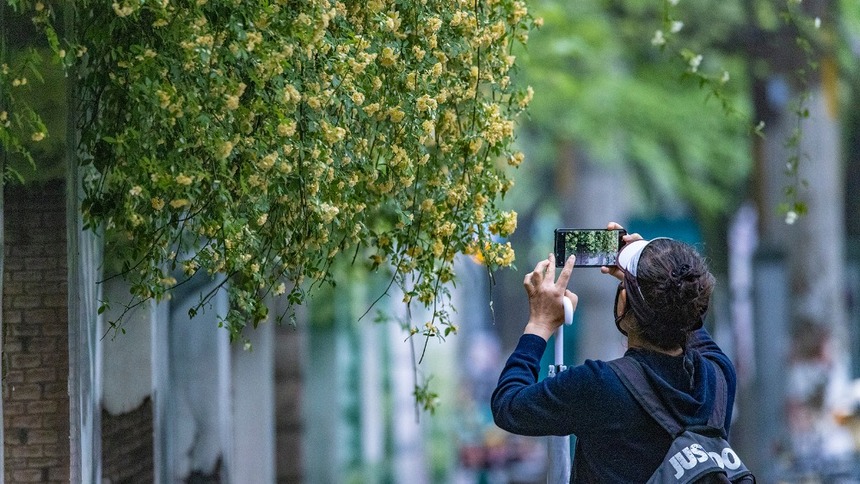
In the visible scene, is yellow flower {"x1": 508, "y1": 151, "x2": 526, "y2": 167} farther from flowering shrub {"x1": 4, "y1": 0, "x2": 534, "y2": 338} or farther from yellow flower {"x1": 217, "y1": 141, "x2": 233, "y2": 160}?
yellow flower {"x1": 217, "y1": 141, "x2": 233, "y2": 160}

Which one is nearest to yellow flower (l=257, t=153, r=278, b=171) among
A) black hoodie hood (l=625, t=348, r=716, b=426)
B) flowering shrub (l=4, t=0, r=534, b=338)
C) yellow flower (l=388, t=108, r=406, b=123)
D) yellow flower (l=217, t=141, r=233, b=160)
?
flowering shrub (l=4, t=0, r=534, b=338)

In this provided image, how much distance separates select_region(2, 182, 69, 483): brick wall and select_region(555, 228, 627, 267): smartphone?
4.64ft

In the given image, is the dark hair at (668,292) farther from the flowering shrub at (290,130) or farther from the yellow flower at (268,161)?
the yellow flower at (268,161)

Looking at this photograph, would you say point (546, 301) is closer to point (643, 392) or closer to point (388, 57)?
Result: point (643, 392)

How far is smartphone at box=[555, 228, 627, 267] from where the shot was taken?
3.63 meters

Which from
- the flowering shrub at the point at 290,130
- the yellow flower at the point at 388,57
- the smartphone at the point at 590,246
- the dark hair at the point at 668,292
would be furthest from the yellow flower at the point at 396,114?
the dark hair at the point at 668,292

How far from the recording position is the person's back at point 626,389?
3.24 metres

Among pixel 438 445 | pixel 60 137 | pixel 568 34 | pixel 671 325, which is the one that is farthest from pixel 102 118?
pixel 438 445

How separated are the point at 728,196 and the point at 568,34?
5.57m

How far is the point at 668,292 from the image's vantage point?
3.29 meters

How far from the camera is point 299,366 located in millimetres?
12195

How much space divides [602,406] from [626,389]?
2.7 inches

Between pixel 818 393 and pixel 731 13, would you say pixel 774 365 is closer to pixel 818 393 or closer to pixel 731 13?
pixel 818 393

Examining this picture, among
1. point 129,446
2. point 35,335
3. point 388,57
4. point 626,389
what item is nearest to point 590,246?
point 626,389
